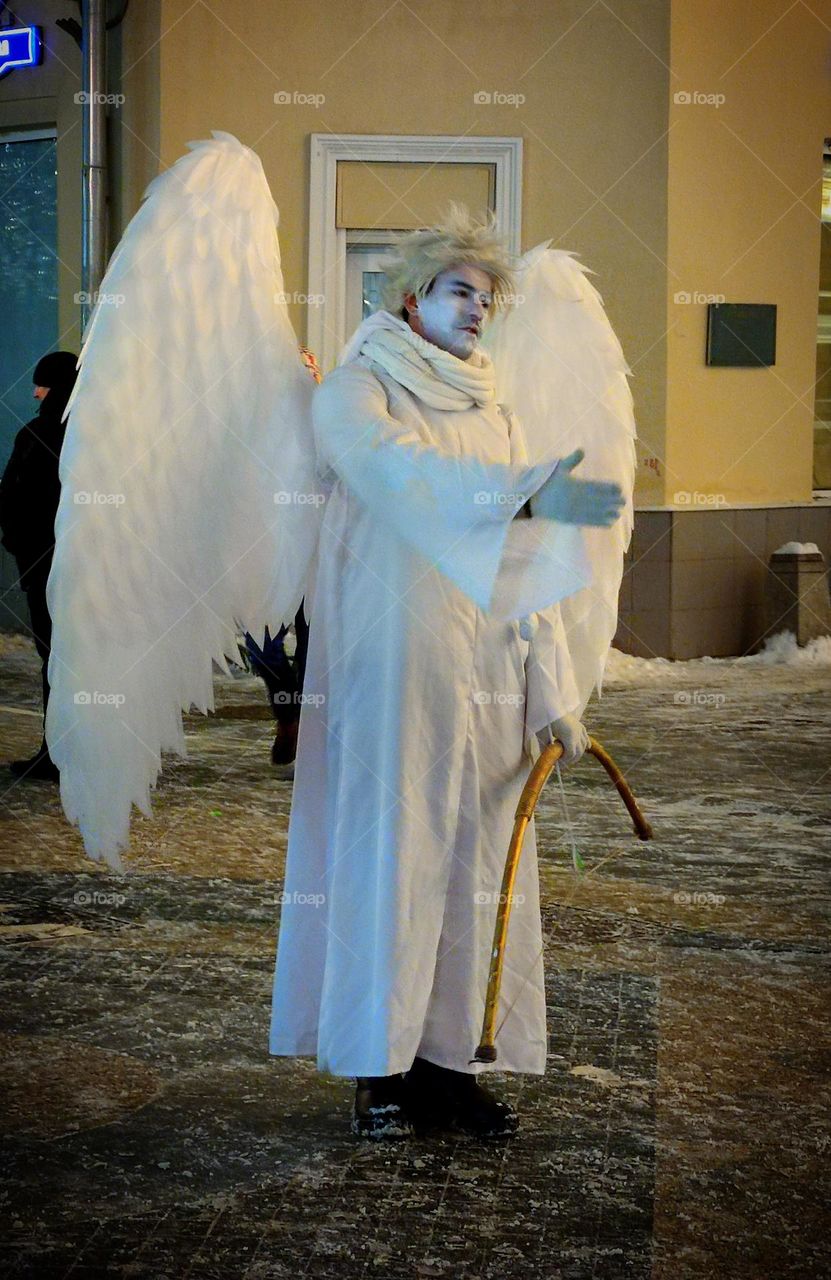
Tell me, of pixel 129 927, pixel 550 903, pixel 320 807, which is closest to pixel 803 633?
pixel 550 903

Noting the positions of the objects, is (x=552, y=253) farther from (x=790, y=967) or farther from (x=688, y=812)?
(x=688, y=812)

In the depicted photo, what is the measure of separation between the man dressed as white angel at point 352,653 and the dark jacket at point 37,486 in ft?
12.3

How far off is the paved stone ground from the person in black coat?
114cm

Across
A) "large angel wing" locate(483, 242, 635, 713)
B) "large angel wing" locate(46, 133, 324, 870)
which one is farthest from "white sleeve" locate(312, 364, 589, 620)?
"large angel wing" locate(483, 242, 635, 713)

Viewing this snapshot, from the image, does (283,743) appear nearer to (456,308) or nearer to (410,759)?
(410,759)

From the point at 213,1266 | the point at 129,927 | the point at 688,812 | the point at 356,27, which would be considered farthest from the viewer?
the point at 356,27

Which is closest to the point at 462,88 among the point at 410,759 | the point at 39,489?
the point at 39,489

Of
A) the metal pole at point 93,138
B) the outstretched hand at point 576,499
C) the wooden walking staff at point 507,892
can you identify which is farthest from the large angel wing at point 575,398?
the metal pole at point 93,138

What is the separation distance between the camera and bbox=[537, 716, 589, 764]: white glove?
12.1 feet

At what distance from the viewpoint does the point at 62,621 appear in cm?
364

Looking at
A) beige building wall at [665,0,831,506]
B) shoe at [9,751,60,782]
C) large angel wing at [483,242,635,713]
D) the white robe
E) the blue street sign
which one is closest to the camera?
the white robe

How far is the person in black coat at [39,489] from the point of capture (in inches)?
289

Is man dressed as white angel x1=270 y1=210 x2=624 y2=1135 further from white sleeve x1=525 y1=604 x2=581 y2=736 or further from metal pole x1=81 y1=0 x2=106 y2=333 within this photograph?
metal pole x1=81 y1=0 x2=106 y2=333

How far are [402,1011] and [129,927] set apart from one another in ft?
6.28
